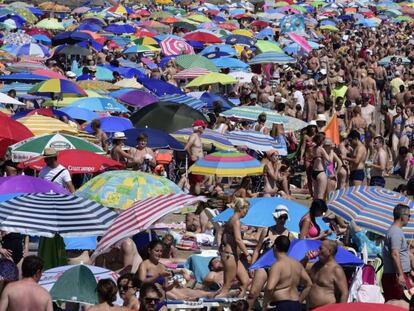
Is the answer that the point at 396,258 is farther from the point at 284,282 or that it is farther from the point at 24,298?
the point at 24,298

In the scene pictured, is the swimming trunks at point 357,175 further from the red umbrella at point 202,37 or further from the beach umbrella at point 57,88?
the red umbrella at point 202,37

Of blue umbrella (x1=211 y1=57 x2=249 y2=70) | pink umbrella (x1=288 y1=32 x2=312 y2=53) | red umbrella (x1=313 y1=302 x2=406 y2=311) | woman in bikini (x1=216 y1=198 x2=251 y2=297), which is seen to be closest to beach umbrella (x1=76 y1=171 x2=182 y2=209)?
woman in bikini (x1=216 y1=198 x2=251 y2=297)

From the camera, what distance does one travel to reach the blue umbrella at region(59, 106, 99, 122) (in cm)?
1606

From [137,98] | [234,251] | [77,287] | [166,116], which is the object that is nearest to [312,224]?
[234,251]

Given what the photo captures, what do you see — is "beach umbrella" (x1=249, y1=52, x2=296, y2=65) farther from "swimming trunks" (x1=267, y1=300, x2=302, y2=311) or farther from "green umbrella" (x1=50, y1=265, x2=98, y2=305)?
"green umbrella" (x1=50, y1=265, x2=98, y2=305)

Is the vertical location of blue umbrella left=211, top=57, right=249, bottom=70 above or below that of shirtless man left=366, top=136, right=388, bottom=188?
below

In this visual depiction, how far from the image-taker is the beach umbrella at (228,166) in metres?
13.2

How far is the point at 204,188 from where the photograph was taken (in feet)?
47.9

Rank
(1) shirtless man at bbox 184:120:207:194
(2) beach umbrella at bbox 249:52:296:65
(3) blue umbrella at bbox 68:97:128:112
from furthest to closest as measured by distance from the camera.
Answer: (2) beach umbrella at bbox 249:52:296:65, (3) blue umbrella at bbox 68:97:128:112, (1) shirtless man at bbox 184:120:207:194

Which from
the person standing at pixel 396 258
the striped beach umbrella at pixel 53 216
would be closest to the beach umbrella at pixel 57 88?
the striped beach umbrella at pixel 53 216

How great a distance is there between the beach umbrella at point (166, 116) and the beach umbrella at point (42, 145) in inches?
141

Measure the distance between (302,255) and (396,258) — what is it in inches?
28.4

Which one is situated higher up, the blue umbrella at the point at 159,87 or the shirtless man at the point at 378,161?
the shirtless man at the point at 378,161

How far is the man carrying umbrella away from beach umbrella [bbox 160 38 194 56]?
14.8 metres
